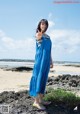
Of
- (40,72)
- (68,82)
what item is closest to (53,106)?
(40,72)

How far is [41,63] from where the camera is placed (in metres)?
9.78

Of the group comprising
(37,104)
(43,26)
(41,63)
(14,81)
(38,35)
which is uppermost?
(43,26)

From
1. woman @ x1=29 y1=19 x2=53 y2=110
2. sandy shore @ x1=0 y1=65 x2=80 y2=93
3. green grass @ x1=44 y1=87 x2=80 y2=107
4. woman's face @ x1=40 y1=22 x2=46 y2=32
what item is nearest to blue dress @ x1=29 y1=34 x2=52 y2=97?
woman @ x1=29 y1=19 x2=53 y2=110

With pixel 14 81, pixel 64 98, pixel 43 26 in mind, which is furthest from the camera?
pixel 14 81

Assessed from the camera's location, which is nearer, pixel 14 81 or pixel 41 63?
pixel 41 63

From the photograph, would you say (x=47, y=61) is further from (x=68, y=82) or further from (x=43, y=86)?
(x=68, y=82)

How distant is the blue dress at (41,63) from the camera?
976cm

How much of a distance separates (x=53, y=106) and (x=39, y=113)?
0.52 metres

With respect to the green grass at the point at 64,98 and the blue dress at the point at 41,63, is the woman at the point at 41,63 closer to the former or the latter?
the blue dress at the point at 41,63

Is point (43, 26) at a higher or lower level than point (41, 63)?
higher

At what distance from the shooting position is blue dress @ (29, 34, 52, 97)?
9.76 metres

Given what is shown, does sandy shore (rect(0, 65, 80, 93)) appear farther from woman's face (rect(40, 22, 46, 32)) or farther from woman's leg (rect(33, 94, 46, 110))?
woman's face (rect(40, 22, 46, 32))

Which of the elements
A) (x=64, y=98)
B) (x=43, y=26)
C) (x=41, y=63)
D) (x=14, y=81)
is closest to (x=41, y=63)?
Result: (x=41, y=63)

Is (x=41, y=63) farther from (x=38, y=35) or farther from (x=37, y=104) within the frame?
(x=37, y=104)
